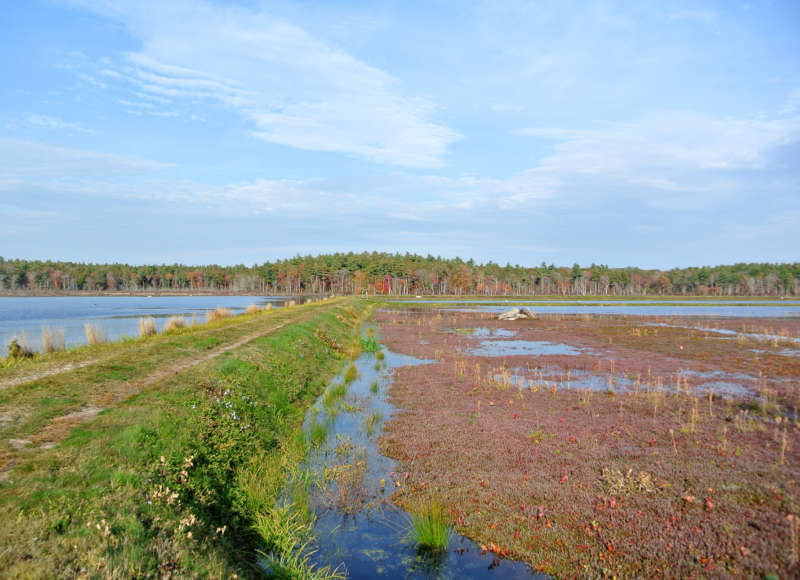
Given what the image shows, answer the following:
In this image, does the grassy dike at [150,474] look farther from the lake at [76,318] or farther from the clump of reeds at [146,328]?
the lake at [76,318]

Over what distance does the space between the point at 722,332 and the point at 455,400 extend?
134 feet

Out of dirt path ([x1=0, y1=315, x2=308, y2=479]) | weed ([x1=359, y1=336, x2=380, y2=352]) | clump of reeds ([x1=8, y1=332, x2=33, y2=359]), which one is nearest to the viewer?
dirt path ([x1=0, y1=315, x2=308, y2=479])

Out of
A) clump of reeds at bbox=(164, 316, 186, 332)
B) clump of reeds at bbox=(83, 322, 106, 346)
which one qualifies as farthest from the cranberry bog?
clump of reeds at bbox=(164, 316, 186, 332)

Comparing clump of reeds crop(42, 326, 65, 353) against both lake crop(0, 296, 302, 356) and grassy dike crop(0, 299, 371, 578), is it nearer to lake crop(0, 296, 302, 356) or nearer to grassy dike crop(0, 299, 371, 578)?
lake crop(0, 296, 302, 356)

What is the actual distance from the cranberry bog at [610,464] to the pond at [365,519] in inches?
13.5

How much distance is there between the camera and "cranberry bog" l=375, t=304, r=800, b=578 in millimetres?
7371

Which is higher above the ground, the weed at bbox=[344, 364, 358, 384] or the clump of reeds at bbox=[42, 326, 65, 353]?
the clump of reeds at bbox=[42, 326, 65, 353]

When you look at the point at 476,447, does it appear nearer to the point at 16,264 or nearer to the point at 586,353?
the point at 586,353

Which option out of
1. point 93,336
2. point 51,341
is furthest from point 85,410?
point 93,336

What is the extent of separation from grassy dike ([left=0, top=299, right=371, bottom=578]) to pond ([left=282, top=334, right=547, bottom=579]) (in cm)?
67

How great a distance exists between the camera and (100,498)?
21.9 ft

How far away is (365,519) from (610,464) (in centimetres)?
601

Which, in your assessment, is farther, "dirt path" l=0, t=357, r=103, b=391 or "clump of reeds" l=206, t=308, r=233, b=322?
"clump of reeds" l=206, t=308, r=233, b=322

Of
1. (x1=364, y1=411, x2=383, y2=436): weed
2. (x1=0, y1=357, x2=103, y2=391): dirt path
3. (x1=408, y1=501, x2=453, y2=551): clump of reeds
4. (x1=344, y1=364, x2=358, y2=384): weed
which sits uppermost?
(x1=0, y1=357, x2=103, y2=391): dirt path
